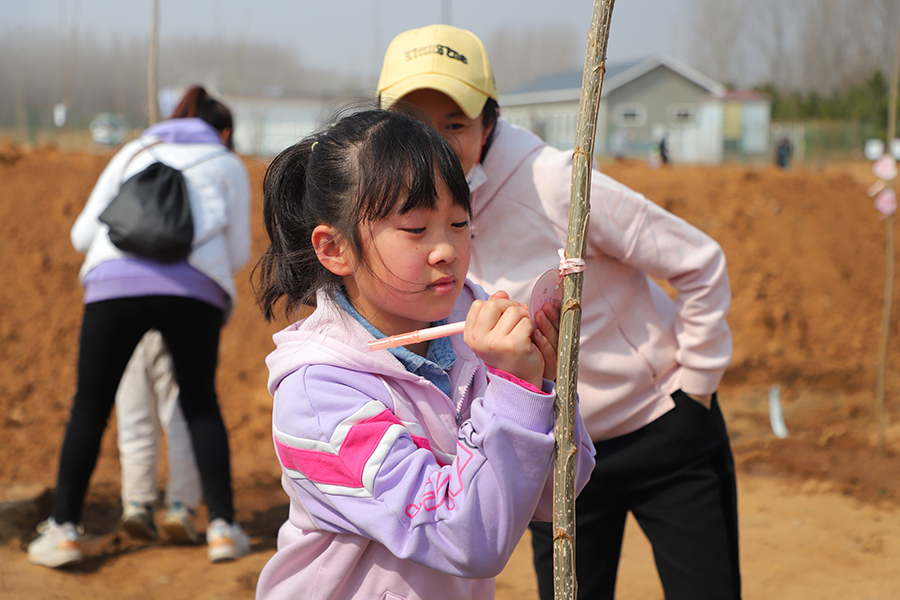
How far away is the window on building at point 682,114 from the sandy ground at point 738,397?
19.5m

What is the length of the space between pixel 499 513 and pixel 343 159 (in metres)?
0.58

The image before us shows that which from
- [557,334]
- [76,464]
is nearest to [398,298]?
[557,334]

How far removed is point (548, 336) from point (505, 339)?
10 cm

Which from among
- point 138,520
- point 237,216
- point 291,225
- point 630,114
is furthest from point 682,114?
point 291,225

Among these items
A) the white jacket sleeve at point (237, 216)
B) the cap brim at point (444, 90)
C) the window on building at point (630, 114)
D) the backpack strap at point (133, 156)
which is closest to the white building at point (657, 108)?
the window on building at point (630, 114)

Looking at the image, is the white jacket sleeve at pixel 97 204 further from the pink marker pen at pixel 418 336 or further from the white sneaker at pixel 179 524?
the pink marker pen at pixel 418 336

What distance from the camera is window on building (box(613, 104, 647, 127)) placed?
30.3m

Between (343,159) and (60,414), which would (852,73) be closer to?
(60,414)

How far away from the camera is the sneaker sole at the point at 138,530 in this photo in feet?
A: 11.9

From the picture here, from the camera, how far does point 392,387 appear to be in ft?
3.85

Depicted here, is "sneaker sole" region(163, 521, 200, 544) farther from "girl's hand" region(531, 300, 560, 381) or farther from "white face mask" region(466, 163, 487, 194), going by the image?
"girl's hand" region(531, 300, 560, 381)

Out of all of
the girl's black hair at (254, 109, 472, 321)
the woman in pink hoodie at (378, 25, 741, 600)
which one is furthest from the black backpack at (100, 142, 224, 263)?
the girl's black hair at (254, 109, 472, 321)

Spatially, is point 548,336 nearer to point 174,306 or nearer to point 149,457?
point 174,306

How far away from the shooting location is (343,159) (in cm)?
120
